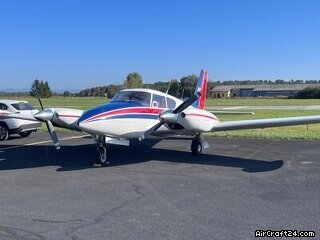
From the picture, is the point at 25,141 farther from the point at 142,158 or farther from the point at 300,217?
the point at 300,217

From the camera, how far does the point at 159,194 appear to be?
27.2 feet

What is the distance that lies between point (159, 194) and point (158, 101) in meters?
5.03

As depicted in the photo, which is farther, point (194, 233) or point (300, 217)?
point (300, 217)

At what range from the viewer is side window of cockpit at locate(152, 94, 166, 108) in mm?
12680

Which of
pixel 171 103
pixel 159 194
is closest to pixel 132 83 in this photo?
pixel 171 103

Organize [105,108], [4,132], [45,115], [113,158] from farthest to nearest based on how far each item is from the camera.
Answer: [4,132], [113,158], [45,115], [105,108]

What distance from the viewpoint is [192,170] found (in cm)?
1093

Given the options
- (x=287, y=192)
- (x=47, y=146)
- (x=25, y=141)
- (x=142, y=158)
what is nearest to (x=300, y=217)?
(x=287, y=192)

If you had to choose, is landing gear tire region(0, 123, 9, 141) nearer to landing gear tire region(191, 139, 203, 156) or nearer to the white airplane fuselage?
the white airplane fuselage

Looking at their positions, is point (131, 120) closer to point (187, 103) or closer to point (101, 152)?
point (101, 152)

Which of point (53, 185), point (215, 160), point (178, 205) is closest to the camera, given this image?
point (178, 205)

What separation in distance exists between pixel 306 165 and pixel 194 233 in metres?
6.60

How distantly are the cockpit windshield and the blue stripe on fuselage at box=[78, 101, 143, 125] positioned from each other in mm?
261

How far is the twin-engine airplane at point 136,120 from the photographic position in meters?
11.0
